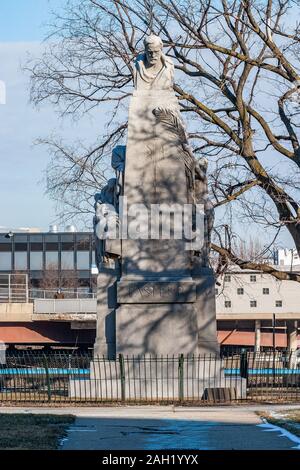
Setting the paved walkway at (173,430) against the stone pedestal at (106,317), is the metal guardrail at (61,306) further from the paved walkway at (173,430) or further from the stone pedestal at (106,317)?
the paved walkway at (173,430)

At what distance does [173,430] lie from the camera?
59.8 ft

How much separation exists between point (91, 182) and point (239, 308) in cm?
5360

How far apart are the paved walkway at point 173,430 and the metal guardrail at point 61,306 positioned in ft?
125

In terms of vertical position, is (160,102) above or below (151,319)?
above

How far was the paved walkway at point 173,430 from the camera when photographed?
16016 mm

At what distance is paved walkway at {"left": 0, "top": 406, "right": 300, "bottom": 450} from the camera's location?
16.0m

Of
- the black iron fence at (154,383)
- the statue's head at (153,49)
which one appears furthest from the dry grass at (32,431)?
the statue's head at (153,49)

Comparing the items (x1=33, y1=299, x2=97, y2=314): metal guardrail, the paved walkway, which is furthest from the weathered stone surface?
(x1=33, y1=299, x2=97, y2=314): metal guardrail

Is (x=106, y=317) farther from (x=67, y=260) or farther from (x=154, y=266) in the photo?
(x=67, y=260)

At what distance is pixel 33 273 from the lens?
11712cm

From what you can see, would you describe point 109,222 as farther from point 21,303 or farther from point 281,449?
point 21,303

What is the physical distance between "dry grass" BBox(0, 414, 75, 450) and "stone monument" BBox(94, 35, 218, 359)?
24.2 ft

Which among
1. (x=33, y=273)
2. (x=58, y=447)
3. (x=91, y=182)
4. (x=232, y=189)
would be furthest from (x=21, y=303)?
(x=33, y=273)
